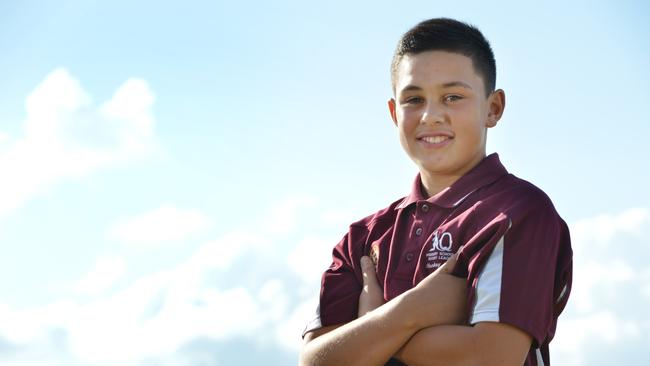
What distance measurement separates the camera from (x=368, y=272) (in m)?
4.14

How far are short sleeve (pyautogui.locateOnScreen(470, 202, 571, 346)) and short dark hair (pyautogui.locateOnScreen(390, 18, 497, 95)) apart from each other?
0.93m

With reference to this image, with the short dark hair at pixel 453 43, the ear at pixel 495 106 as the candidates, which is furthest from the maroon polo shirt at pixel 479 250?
the short dark hair at pixel 453 43

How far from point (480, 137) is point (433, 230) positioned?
61cm

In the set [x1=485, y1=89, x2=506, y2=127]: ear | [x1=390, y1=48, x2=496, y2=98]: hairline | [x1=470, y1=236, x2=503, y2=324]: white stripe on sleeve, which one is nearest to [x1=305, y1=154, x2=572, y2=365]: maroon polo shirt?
[x1=470, y1=236, x2=503, y2=324]: white stripe on sleeve

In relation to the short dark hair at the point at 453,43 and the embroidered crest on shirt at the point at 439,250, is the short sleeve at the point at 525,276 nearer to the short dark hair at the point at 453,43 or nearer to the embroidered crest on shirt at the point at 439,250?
the embroidered crest on shirt at the point at 439,250

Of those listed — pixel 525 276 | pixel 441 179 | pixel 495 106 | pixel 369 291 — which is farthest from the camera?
pixel 495 106

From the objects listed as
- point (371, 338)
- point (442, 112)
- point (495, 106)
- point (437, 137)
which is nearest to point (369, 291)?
point (371, 338)

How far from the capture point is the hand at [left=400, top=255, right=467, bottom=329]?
11.9 ft

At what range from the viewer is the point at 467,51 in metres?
4.25

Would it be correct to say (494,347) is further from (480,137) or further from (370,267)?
(480,137)

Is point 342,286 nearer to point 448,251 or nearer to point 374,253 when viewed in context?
point 374,253

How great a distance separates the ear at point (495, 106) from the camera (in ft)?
14.4

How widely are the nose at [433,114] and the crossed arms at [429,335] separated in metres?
0.79

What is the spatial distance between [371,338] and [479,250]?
2.11 feet
